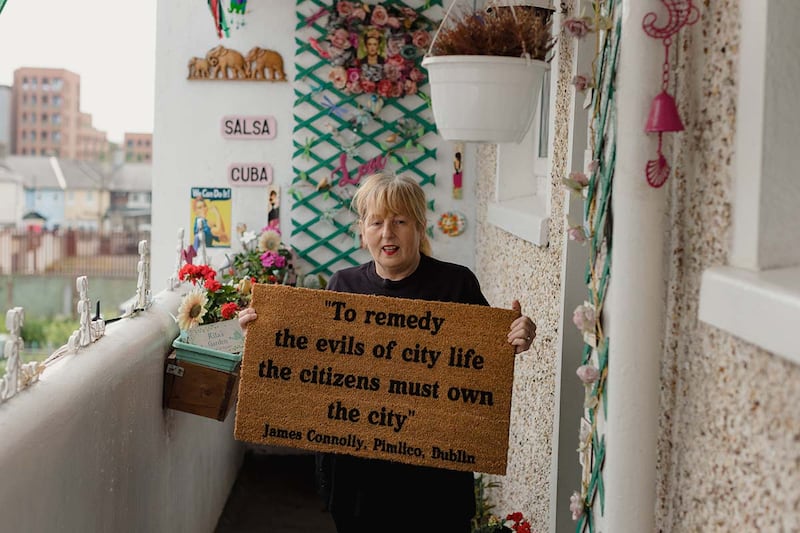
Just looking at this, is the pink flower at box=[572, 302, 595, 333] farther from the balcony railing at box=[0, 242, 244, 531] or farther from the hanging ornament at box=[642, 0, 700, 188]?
the balcony railing at box=[0, 242, 244, 531]

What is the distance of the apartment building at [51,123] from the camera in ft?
70.5

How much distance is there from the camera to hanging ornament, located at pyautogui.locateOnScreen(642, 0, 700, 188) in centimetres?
122

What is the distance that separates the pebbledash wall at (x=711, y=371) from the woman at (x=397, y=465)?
68cm

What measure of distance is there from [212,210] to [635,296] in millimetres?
3393

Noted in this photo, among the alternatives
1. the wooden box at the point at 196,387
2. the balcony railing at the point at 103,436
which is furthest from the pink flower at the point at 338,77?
the wooden box at the point at 196,387

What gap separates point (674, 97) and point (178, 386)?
1669 mm

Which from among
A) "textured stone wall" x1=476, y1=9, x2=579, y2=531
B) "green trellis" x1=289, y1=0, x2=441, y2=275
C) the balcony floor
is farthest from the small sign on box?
"green trellis" x1=289, y1=0, x2=441, y2=275

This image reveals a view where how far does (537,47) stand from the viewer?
6.79ft

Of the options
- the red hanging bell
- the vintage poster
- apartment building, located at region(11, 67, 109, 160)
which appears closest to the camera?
the red hanging bell

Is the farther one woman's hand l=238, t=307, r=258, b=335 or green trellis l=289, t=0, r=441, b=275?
green trellis l=289, t=0, r=441, b=275

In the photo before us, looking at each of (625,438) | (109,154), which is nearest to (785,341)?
(625,438)

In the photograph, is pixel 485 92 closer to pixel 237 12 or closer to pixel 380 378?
pixel 380 378

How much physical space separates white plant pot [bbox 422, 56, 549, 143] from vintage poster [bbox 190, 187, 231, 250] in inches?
96.6

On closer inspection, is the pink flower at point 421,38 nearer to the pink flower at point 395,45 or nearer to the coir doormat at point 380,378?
the pink flower at point 395,45
